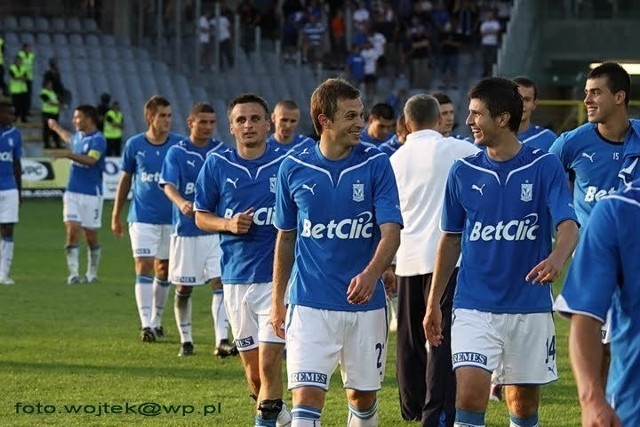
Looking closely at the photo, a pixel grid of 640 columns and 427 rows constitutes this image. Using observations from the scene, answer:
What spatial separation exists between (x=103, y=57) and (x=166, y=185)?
28.8 m

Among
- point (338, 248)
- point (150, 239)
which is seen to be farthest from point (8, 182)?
point (338, 248)

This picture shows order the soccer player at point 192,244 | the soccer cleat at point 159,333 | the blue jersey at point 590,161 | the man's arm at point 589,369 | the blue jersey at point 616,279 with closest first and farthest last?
the man's arm at point 589,369 → the blue jersey at point 616,279 → the blue jersey at point 590,161 → the soccer player at point 192,244 → the soccer cleat at point 159,333

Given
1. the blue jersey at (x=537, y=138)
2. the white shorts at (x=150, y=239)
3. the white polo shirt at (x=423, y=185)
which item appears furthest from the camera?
the white shorts at (x=150, y=239)

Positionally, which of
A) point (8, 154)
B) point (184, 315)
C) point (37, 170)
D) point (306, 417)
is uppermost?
point (306, 417)

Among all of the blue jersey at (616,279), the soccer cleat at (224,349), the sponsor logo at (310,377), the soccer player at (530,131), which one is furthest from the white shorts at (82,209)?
the blue jersey at (616,279)

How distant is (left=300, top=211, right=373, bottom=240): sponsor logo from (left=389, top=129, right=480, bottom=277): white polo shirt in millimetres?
2318

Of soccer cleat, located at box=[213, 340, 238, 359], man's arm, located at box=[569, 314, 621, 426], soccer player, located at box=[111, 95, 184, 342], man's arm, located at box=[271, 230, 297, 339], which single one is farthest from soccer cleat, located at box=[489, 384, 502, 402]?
man's arm, located at box=[569, 314, 621, 426]

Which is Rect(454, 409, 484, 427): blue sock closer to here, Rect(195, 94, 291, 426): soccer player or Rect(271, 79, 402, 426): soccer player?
Rect(271, 79, 402, 426): soccer player

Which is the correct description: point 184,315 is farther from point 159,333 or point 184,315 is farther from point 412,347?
point 412,347

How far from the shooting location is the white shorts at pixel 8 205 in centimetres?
1978

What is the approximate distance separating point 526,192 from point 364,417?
1.50 meters

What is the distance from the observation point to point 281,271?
783 cm

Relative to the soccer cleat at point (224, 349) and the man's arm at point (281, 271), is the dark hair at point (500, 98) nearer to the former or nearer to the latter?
the man's arm at point (281, 271)

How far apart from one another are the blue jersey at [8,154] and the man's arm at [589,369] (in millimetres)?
15869
